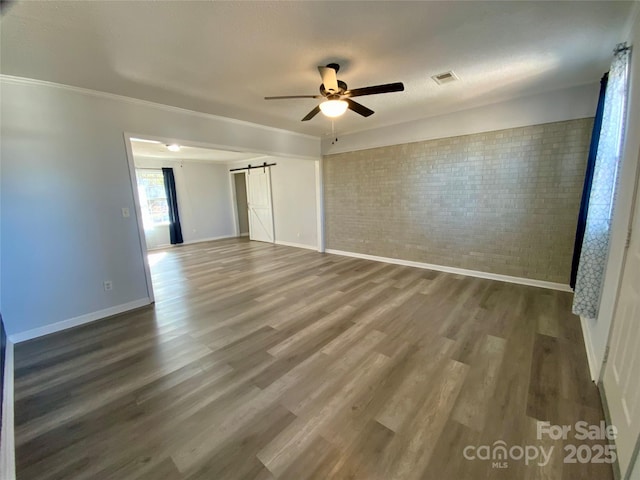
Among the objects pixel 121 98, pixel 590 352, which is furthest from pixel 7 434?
pixel 590 352

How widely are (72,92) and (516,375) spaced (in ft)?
16.8

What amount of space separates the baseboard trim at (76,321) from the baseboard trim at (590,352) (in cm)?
471

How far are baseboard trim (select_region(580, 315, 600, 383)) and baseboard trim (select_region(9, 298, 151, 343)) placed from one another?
4707 millimetres

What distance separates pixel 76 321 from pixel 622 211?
17.2ft

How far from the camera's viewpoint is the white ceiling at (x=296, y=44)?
1758mm

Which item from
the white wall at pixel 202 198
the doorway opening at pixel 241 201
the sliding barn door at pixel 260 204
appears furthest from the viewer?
the doorway opening at pixel 241 201

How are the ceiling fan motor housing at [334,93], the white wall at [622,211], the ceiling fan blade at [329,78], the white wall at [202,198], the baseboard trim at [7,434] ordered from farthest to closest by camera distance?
the white wall at [202,198], the ceiling fan motor housing at [334,93], the ceiling fan blade at [329,78], the white wall at [622,211], the baseboard trim at [7,434]

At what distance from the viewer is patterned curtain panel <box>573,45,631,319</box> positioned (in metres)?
2.02

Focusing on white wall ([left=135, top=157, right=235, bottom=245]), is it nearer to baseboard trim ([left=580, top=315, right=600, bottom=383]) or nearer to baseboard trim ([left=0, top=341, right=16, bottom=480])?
baseboard trim ([left=0, top=341, right=16, bottom=480])

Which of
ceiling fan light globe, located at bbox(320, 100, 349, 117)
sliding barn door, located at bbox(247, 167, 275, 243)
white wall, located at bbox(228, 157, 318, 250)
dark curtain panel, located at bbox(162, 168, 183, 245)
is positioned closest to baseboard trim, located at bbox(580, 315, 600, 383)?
ceiling fan light globe, located at bbox(320, 100, 349, 117)

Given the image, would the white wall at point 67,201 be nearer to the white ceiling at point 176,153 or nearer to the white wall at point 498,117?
the white ceiling at point 176,153

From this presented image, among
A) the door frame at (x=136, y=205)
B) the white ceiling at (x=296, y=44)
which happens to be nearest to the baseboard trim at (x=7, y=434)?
the door frame at (x=136, y=205)

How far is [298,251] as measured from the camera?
255 inches

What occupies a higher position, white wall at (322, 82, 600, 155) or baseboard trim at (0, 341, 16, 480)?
white wall at (322, 82, 600, 155)
